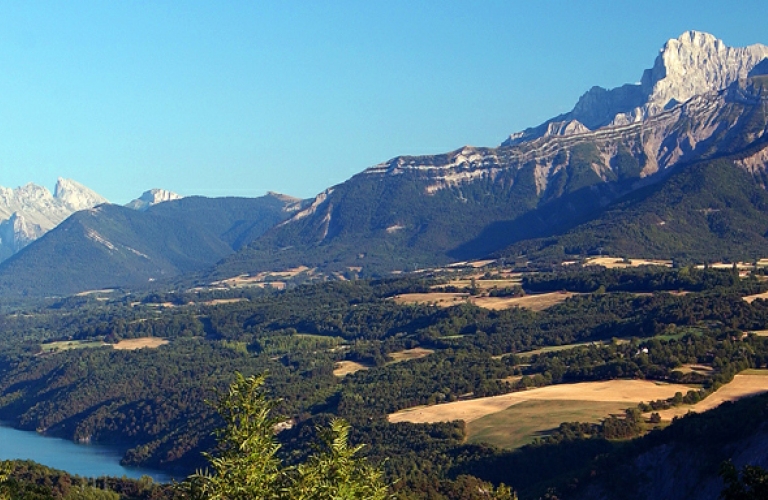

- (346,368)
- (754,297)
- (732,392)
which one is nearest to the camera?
(732,392)

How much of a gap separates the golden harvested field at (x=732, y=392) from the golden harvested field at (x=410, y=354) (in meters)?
70.0

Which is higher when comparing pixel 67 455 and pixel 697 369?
pixel 697 369

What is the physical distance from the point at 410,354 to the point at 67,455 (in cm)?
5487

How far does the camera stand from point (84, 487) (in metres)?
110

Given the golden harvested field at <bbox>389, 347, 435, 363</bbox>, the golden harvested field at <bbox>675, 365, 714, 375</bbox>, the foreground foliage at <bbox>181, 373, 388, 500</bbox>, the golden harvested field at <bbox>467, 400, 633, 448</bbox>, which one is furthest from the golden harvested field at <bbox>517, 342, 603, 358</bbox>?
the foreground foliage at <bbox>181, 373, 388, 500</bbox>

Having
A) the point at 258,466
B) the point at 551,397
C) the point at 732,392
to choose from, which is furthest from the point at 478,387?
the point at 258,466

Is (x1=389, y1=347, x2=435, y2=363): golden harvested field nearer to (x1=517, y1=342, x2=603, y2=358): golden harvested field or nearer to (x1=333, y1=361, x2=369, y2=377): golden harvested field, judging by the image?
(x1=333, y1=361, x2=369, y2=377): golden harvested field

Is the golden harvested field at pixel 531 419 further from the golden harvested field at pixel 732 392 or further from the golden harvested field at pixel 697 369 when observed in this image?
the golden harvested field at pixel 697 369

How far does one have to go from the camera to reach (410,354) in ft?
632

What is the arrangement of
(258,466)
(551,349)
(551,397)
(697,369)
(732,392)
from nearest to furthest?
(258,466) < (732,392) < (551,397) < (697,369) < (551,349)

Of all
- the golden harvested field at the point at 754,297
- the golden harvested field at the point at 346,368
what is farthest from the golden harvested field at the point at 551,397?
the golden harvested field at the point at 346,368

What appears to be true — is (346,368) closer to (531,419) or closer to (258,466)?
(531,419)

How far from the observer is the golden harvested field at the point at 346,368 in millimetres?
184625

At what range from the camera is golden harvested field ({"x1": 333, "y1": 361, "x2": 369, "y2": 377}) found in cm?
18462
